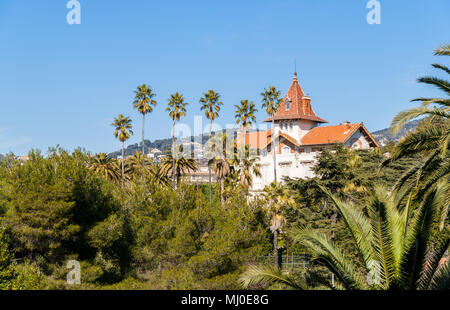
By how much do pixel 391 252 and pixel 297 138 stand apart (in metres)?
49.3

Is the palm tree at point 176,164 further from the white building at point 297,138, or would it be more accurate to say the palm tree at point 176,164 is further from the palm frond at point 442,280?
the palm frond at point 442,280

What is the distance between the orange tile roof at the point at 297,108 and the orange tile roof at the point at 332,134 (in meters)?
3.15

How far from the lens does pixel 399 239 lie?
29.3 feet

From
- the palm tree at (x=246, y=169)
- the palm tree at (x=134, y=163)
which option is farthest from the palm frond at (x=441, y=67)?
the palm tree at (x=134, y=163)

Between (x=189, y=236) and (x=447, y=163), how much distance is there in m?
14.1

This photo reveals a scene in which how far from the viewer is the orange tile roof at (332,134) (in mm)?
52406

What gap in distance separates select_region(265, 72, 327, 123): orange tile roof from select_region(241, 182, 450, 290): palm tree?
1956 inches

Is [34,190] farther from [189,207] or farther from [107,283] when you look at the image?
[189,207]

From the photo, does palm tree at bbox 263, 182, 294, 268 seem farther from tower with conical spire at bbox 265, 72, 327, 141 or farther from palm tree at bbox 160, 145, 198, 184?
tower with conical spire at bbox 265, 72, 327, 141

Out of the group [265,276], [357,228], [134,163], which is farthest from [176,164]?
[265,276]

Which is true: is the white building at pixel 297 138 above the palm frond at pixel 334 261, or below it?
above

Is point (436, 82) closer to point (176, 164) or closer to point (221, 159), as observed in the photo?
point (221, 159)

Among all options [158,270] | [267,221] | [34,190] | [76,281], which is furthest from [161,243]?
[267,221]

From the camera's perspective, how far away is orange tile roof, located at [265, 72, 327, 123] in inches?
2325
